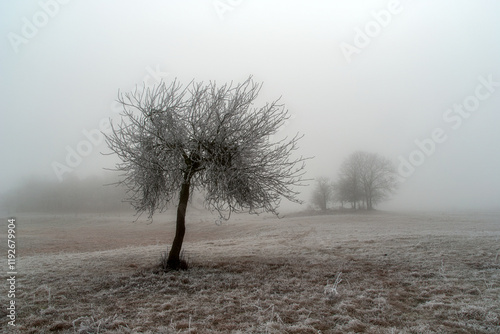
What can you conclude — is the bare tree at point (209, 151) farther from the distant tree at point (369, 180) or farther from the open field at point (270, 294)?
the distant tree at point (369, 180)

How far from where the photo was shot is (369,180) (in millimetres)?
52312

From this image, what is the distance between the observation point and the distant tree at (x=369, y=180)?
5238 centimetres

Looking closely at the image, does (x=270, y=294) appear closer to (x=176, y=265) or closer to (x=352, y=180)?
(x=176, y=265)

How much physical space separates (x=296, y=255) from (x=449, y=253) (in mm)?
6503

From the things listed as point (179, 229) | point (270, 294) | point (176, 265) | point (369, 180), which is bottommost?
point (270, 294)

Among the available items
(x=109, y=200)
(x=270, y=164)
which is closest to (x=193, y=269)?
(x=270, y=164)

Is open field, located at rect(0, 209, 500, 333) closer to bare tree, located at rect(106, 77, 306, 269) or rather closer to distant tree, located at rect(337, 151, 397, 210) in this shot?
bare tree, located at rect(106, 77, 306, 269)

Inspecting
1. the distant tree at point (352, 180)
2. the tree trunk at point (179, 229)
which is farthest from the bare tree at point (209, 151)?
the distant tree at point (352, 180)

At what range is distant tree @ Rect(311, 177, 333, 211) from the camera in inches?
2271

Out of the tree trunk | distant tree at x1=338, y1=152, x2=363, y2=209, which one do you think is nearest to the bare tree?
the tree trunk

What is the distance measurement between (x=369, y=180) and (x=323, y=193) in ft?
31.7

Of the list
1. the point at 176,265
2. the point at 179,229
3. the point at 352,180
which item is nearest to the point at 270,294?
the point at 176,265

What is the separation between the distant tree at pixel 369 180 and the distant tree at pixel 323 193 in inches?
154

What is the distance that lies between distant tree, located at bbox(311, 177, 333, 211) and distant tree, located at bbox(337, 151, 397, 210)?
3.91 metres
